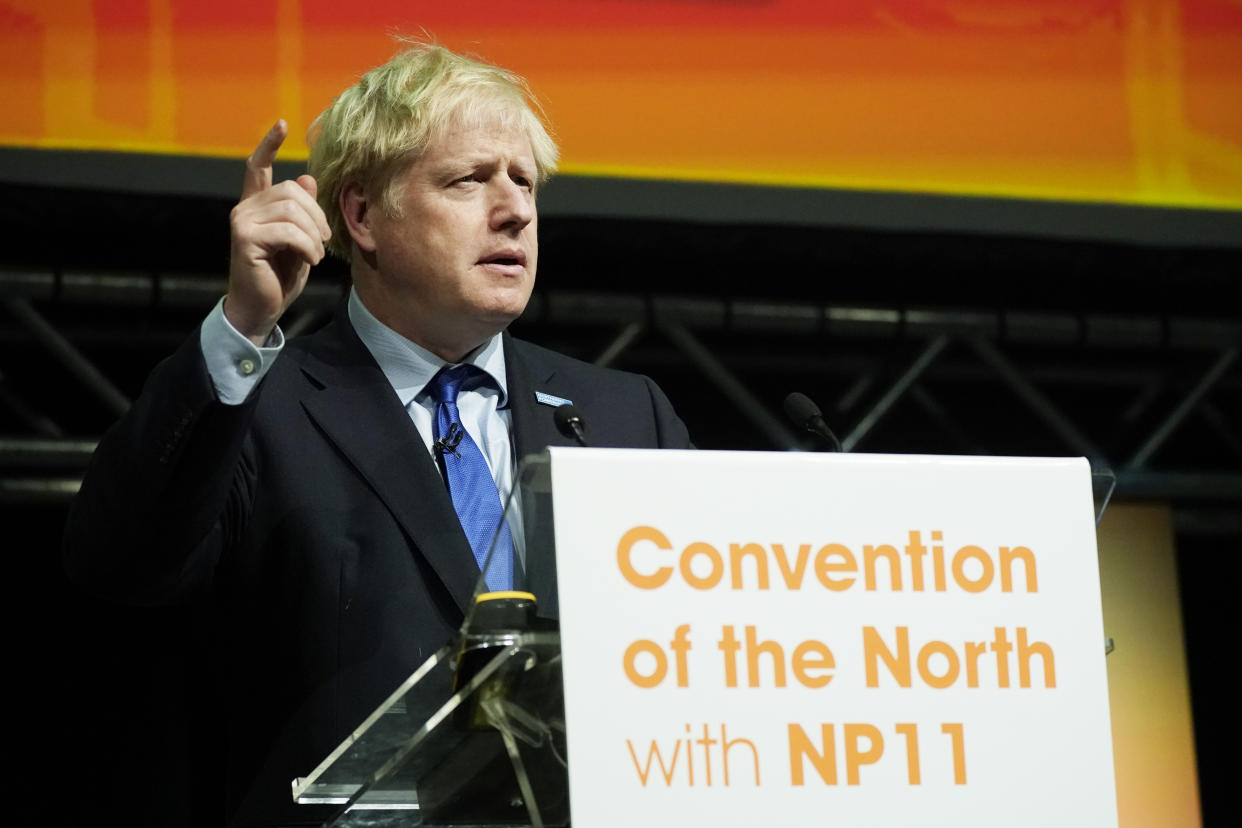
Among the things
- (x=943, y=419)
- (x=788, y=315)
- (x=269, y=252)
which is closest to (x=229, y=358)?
(x=269, y=252)

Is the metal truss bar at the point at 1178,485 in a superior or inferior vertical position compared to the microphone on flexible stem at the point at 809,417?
superior

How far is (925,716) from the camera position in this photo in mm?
1409

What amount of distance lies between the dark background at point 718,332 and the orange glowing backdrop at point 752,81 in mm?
90

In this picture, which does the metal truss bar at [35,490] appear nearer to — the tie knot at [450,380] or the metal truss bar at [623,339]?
the metal truss bar at [623,339]

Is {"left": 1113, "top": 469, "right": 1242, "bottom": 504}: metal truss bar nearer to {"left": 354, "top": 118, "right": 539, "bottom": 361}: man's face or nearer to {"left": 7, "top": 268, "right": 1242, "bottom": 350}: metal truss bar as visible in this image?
{"left": 7, "top": 268, "right": 1242, "bottom": 350}: metal truss bar

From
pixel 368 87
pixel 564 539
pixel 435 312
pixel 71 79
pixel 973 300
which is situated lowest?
pixel 564 539

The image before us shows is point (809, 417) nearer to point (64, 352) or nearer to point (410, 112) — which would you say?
point (410, 112)

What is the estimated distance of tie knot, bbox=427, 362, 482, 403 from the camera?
214 centimetres

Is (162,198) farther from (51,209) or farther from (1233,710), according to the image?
(1233,710)

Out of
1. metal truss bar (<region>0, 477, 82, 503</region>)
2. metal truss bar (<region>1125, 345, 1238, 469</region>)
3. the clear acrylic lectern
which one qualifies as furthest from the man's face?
metal truss bar (<region>1125, 345, 1238, 469</region>)

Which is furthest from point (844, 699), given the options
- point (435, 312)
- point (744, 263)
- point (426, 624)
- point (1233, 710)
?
point (1233, 710)

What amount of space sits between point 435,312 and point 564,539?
2.94 ft

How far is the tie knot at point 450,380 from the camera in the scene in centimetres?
214

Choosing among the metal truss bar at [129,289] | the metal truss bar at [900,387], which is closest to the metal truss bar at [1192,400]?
the metal truss bar at [900,387]
